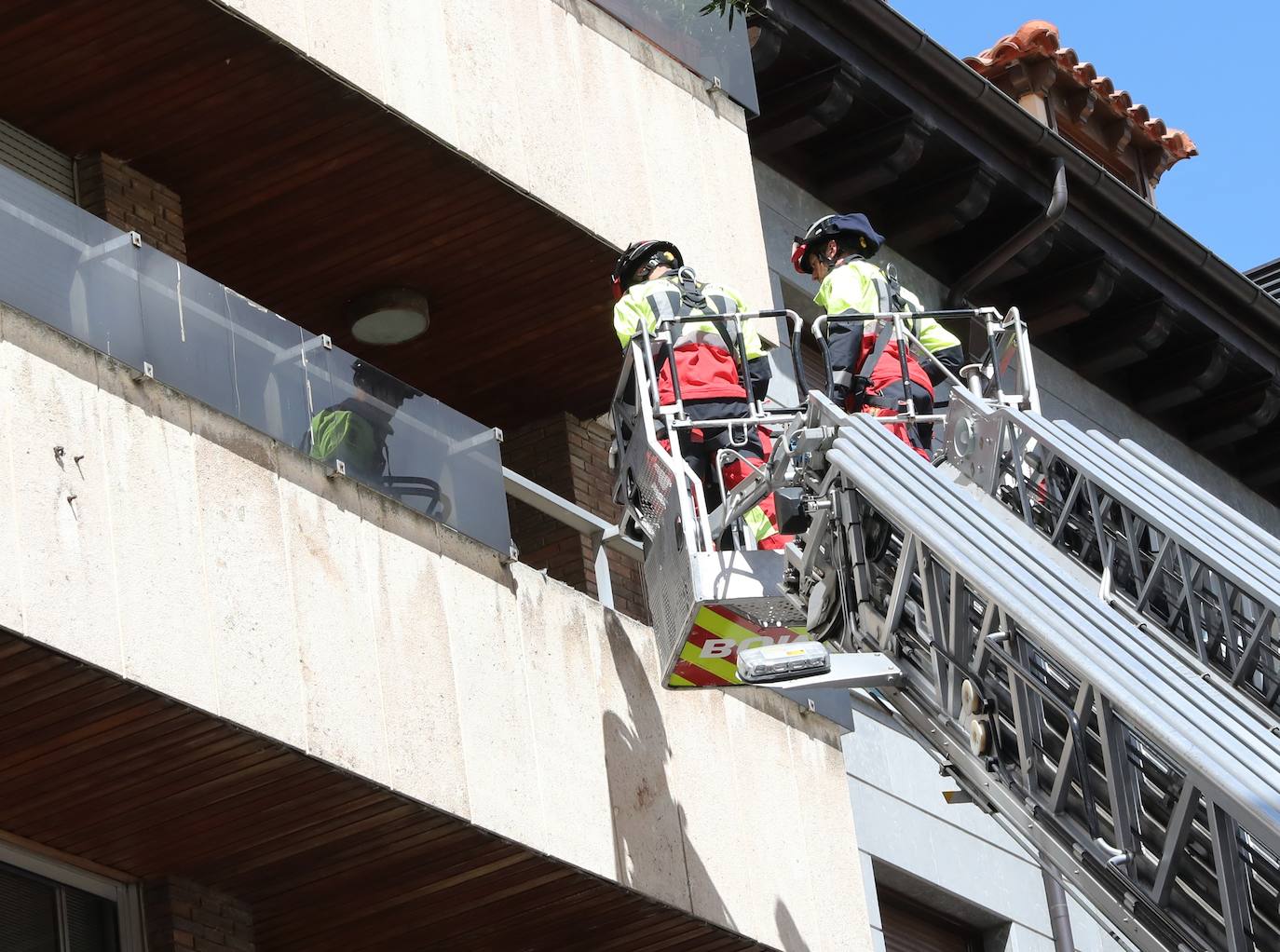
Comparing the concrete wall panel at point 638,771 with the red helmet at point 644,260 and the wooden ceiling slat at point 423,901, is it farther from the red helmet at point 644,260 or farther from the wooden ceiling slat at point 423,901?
the red helmet at point 644,260

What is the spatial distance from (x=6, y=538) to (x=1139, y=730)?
13.6ft

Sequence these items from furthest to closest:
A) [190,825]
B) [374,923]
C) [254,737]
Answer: [374,923], [190,825], [254,737]

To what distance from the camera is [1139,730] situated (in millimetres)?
7965

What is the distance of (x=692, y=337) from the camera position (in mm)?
11734

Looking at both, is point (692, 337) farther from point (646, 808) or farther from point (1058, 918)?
point (1058, 918)

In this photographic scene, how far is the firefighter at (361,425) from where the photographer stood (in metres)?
11.2

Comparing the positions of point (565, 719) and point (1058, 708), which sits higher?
point (565, 719)

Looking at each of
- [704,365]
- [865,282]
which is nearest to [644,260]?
[704,365]

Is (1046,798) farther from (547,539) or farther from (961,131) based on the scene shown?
(961,131)

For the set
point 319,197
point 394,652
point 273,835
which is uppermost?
point 319,197

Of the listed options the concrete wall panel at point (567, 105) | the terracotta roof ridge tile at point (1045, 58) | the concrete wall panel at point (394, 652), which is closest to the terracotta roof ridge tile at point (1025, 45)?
the terracotta roof ridge tile at point (1045, 58)

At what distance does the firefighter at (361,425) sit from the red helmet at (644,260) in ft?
4.42

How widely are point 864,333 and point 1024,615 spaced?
134 inches

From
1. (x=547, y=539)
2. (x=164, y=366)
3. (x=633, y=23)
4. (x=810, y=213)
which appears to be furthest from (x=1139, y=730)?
(x=810, y=213)
